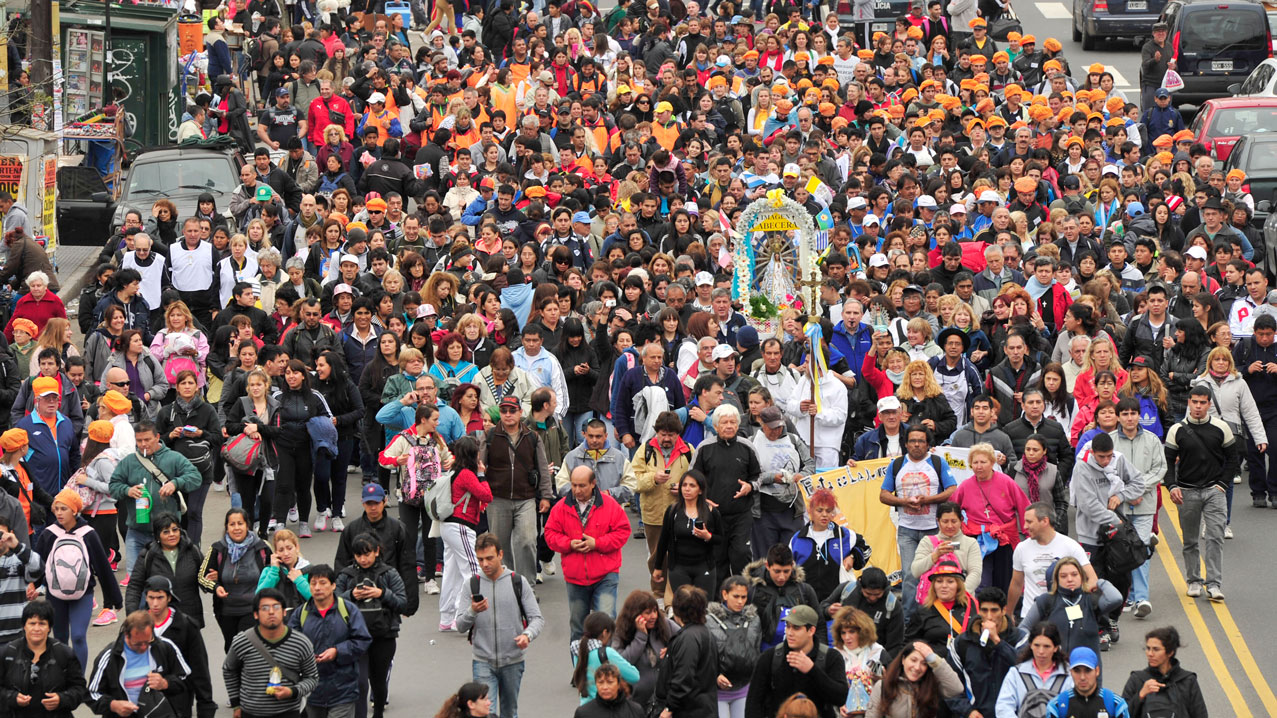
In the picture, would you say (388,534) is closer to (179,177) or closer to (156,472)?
(156,472)

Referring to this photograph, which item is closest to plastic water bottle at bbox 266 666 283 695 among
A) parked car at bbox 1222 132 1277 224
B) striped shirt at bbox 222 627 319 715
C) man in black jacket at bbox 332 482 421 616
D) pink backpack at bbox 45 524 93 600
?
striped shirt at bbox 222 627 319 715

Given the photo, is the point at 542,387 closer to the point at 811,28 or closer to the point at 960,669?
the point at 960,669

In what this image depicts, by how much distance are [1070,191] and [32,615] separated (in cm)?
1435

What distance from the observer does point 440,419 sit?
15.9 meters

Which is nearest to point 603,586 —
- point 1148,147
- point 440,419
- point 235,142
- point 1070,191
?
point 440,419

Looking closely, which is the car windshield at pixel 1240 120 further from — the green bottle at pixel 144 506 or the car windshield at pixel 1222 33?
the green bottle at pixel 144 506

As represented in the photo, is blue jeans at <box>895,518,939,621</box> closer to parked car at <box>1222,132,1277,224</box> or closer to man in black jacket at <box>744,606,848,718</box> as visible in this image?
man in black jacket at <box>744,606,848,718</box>

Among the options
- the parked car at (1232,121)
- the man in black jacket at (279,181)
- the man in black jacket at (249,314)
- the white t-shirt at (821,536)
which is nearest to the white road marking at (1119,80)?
the parked car at (1232,121)

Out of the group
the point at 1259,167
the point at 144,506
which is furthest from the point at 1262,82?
the point at 144,506

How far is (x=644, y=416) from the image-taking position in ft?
53.6

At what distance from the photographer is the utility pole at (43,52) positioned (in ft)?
94.2

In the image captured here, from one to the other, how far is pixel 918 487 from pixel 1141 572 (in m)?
2.22

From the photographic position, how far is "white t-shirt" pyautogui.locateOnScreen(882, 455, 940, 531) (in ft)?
48.2

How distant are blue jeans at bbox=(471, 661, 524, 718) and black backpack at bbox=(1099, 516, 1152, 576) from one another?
15.6 feet
